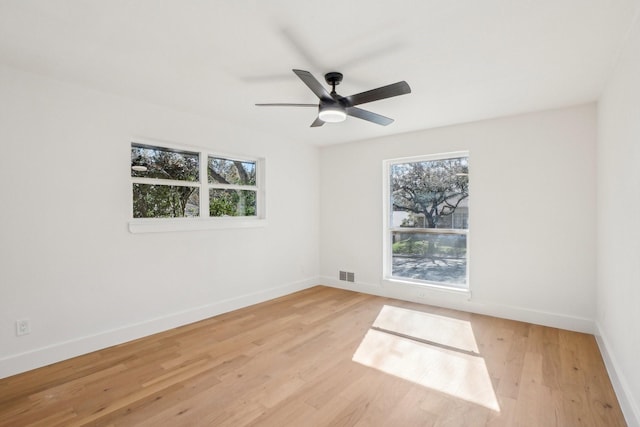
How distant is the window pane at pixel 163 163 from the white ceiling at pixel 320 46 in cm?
56

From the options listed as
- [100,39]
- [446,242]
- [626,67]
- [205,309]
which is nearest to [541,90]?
[626,67]

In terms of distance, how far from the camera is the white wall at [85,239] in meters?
2.52

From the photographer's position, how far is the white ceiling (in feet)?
5.90

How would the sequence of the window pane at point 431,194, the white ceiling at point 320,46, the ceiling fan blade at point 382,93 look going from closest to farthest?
1. the white ceiling at point 320,46
2. the ceiling fan blade at point 382,93
3. the window pane at point 431,194

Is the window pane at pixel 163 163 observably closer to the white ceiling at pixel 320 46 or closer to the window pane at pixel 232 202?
the window pane at pixel 232 202

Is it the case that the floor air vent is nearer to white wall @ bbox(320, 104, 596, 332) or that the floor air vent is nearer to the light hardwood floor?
white wall @ bbox(320, 104, 596, 332)

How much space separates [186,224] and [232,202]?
75 cm

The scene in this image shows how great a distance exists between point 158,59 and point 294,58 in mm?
1048

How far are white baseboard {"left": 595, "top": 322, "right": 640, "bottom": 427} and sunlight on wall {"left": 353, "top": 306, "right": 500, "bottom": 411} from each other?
709mm

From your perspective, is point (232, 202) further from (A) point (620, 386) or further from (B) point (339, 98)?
(A) point (620, 386)

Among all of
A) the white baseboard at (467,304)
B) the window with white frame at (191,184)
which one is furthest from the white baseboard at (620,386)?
the window with white frame at (191,184)

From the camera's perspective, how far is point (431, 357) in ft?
9.06

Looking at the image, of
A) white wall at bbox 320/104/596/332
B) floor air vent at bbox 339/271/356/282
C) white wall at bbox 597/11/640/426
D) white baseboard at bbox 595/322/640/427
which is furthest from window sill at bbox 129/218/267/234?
white baseboard at bbox 595/322/640/427

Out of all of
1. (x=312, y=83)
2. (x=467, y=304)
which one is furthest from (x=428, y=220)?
(x=312, y=83)
